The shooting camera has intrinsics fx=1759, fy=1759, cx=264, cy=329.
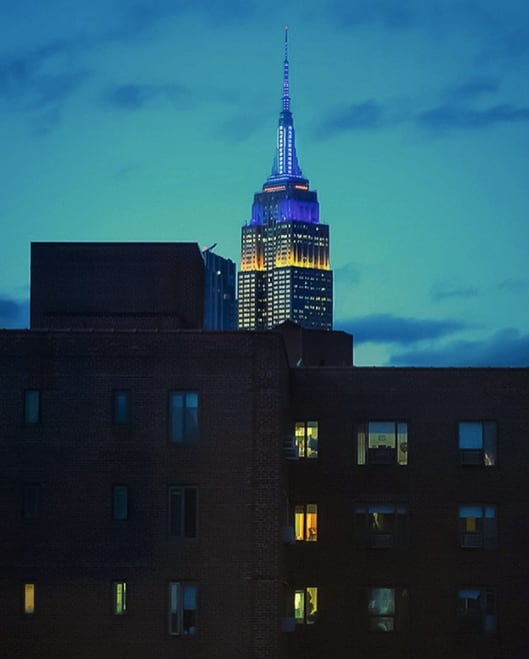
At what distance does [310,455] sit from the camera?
64.5 m

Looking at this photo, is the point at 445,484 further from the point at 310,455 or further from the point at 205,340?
the point at 205,340

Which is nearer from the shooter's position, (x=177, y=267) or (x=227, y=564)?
(x=227, y=564)

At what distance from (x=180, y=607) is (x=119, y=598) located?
187 centimetres

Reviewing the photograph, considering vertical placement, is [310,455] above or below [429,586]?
above

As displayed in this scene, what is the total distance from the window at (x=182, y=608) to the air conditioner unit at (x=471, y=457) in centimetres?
1469

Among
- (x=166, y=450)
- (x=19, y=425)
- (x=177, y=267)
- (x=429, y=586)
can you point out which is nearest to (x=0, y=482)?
(x=19, y=425)

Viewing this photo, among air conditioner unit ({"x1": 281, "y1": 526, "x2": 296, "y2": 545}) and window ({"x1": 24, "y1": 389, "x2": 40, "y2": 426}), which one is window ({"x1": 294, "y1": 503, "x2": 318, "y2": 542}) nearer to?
air conditioner unit ({"x1": 281, "y1": 526, "x2": 296, "y2": 545})

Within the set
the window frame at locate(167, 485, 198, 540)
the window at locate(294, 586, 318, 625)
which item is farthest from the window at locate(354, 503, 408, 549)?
the window frame at locate(167, 485, 198, 540)

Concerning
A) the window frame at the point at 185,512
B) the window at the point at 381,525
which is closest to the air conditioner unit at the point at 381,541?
the window at the point at 381,525

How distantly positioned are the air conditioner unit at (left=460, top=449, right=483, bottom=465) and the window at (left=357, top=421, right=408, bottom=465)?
208cm

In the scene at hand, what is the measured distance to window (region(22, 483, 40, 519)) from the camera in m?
54.0

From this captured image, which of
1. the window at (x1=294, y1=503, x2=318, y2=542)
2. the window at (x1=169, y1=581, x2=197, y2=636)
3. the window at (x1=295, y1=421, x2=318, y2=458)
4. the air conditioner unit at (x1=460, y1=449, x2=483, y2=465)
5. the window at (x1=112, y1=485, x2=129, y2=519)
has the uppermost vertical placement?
the window at (x1=295, y1=421, x2=318, y2=458)

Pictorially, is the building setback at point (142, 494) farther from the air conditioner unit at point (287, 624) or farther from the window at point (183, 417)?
the air conditioner unit at point (287, 624)

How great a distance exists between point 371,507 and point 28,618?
15.9 meters
